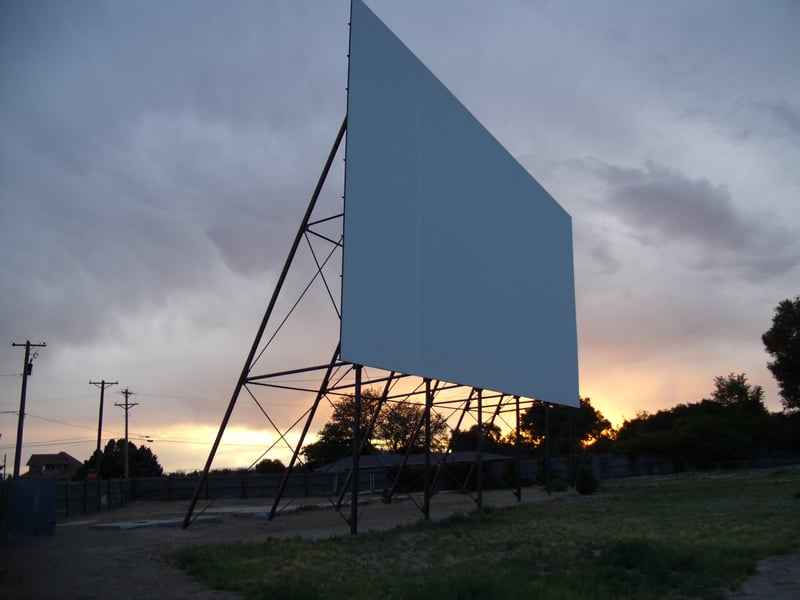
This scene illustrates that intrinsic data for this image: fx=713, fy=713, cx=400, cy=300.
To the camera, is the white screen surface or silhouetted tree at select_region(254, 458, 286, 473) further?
silhouetted tree at select_region(254, 458, 286, 473)

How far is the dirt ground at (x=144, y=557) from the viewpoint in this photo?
923cm

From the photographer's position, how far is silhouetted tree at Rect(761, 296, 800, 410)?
174ft

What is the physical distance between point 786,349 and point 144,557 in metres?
52.7

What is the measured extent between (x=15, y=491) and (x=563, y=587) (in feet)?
40.6

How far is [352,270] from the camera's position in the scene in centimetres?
1518

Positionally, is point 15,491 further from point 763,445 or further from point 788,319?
point 788,319

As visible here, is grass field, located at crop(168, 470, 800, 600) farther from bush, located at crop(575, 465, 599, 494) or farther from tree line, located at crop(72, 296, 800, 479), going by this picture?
tree line, located at crop(72, 296, 800, 479)

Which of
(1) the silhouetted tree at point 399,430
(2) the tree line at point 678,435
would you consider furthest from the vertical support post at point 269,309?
(1) the silhouetted tree at point 399,430

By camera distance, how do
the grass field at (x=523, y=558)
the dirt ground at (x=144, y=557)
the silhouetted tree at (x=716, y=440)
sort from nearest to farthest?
1. the grass field at (x=523, y=558)
2. the dirt ground at (x=144, y=557)
3. the silhouetted tree at (x=716, y=440)

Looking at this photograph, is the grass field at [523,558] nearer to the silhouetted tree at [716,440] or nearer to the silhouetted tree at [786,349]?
the silhouetted tree at [716,440]

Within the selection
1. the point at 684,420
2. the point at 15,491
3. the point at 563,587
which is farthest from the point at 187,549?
the point at 684,420

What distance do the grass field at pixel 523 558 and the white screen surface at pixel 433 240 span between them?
4.03 m

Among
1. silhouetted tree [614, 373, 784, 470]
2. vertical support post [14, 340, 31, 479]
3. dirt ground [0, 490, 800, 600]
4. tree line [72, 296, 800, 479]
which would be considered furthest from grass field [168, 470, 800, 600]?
silhouetted tree [614, 373, 784, 470]

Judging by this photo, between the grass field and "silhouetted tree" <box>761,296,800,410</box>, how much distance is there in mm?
40273
